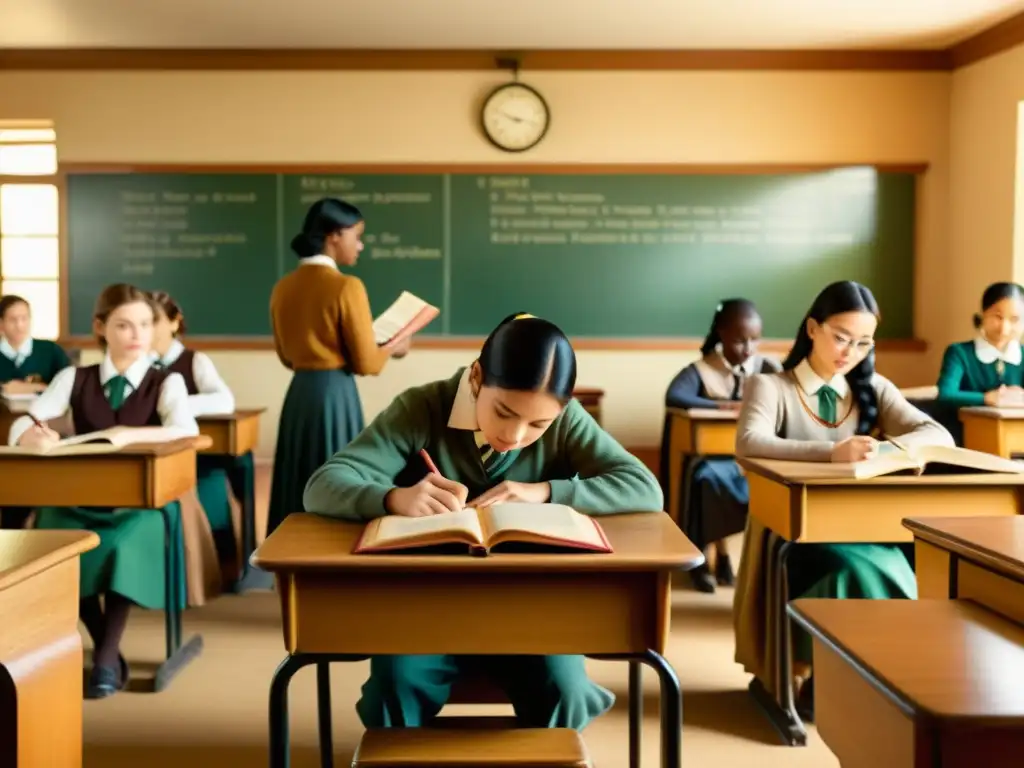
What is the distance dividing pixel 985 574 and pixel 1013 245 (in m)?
4.69

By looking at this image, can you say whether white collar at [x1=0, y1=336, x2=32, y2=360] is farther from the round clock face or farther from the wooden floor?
the round clock face

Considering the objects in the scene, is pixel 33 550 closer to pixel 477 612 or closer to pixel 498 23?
pixel 477 612

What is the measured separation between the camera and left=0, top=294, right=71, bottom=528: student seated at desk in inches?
205

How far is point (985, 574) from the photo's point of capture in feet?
4.89

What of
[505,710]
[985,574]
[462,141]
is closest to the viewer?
Answer: [985,574]

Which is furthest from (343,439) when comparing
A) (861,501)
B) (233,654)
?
(861,501)

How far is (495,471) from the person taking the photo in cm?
207

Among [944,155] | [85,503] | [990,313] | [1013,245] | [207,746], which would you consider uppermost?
[944,155]

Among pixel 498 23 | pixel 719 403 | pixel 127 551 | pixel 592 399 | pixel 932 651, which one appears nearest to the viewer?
pixel 932 651

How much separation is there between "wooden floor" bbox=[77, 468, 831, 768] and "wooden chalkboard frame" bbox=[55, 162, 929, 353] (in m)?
2.71

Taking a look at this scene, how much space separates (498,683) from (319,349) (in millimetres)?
2104

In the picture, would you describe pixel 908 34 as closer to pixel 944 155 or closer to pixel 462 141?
pixel 944 155


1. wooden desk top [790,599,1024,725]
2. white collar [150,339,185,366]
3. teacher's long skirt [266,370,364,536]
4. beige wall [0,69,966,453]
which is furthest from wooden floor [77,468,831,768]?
beige wall [0,69,966,453]

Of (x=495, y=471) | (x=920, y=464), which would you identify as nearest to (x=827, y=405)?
(x=920, y=464)
